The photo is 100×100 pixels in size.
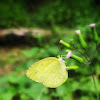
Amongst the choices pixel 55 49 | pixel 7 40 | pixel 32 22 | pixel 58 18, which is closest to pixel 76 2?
pixel 58 18

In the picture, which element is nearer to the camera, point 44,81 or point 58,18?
point 44,81

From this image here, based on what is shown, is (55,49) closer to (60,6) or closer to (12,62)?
(12,62)

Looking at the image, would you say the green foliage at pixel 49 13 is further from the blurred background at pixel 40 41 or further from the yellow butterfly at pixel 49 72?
the yellow butterfly at pixel 49 72

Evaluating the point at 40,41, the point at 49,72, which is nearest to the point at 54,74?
the point at 49,72

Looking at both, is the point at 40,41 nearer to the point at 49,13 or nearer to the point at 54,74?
the point at 54,74

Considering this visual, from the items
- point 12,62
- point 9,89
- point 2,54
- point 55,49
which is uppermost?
point 2,54

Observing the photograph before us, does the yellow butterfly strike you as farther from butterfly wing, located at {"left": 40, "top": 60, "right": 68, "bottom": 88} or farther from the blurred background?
the blurred background

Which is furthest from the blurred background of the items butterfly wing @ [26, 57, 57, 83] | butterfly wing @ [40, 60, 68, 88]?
butterfly wing @ [26, 57, 57, 83]
